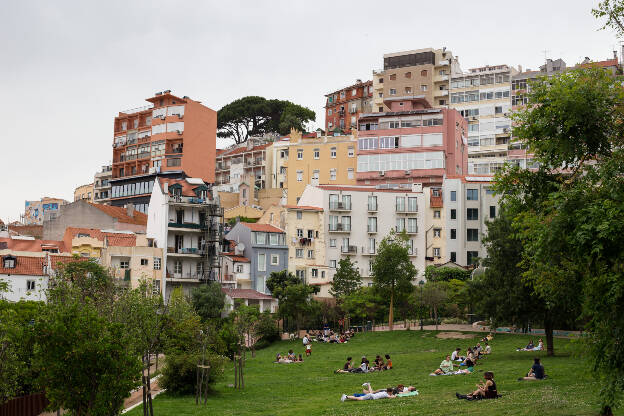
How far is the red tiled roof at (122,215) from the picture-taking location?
101188 millimetres

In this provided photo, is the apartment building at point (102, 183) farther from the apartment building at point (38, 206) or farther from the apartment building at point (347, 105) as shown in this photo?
the apartment building at point (347, 105)

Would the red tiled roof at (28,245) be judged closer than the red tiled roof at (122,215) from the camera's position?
Yes

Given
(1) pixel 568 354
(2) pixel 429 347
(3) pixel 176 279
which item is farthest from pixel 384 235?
(1) pixel 568 354

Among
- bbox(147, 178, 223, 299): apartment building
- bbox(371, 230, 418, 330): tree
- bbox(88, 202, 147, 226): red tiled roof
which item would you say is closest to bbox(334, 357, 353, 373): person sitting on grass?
bbox(371, 230, 418, 330): tree

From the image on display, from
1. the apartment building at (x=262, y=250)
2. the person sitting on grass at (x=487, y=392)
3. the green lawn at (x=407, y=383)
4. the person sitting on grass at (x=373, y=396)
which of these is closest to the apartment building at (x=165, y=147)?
the apartment building at (x=262, y=250)

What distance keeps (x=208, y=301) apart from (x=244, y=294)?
8015 mm

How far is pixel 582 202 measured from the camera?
926 inches

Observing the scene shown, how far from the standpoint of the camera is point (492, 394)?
98.2 ft

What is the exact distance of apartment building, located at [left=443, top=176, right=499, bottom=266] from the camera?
9662 cm

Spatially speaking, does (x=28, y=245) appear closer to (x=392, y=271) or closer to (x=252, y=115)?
(x=392, y=271)

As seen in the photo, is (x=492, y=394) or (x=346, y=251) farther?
(x=346, y=251)

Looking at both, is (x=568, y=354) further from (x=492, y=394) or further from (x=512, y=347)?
(x=492, y=394)

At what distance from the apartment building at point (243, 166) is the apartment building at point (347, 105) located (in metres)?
17.1

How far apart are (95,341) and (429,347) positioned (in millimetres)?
33995
